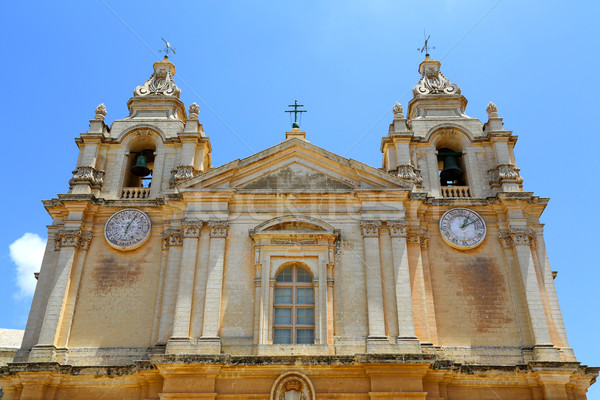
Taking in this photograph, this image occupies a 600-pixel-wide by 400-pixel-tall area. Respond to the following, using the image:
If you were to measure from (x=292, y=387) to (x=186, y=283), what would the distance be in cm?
494

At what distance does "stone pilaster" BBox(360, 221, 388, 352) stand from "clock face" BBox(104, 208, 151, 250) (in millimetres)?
7973

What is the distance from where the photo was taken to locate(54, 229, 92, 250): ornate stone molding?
67.7 ft

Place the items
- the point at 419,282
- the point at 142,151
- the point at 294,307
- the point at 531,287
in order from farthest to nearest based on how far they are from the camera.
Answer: the point at 142,151, the point at 419,282, the point at 531,287, the point at 294,307

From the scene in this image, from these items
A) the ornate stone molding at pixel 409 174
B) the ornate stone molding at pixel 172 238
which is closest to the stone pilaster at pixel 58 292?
the ornate stone molding at pixel 172 238

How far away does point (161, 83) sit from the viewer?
87.7 ft

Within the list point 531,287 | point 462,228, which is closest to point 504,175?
point 462,228

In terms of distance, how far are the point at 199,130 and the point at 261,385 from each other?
451 inches

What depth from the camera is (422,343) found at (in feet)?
61.0

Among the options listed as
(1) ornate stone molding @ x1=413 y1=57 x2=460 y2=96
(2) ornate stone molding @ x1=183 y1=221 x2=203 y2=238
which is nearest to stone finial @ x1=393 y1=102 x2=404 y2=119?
(1) ornate stone molding @ x1=413 y1=57 x2=460 y2=96

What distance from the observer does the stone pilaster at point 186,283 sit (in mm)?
18453

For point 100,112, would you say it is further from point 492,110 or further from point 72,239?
point 492,110

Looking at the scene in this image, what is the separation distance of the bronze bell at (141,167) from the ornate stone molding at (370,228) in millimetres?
9462

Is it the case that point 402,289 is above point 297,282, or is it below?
below

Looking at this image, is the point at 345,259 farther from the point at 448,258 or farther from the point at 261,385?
the point at 261,385
